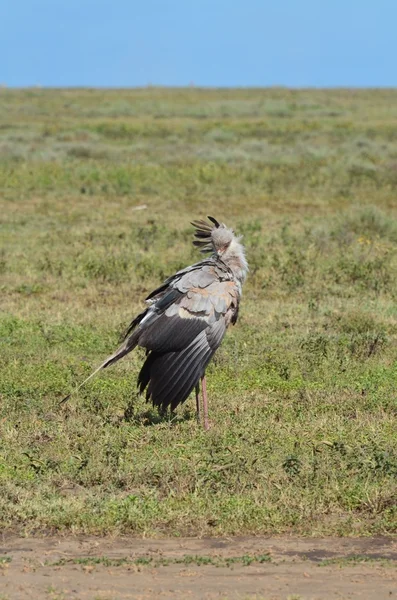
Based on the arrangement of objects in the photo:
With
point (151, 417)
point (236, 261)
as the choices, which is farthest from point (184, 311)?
point (151, 417)

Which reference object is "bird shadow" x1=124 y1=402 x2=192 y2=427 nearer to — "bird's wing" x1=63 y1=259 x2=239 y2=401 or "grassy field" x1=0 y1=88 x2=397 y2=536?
"grassy field" x1=0 y1=88 x2=397 y2=536

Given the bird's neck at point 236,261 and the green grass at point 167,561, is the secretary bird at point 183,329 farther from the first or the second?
Answer: the green grass at point 167,561

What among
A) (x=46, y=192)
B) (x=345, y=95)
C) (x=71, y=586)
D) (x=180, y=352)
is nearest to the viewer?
(x=71, y=586)

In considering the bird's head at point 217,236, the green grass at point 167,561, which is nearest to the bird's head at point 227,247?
the bird's head at point 217,236

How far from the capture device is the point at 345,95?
68312 millimetres

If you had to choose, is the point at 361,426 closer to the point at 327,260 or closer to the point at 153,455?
the point at 153,455

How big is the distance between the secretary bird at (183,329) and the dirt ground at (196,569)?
5.85 feet

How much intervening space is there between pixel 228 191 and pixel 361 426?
13854 mm

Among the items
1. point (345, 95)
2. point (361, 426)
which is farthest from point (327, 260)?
point (345, 95)

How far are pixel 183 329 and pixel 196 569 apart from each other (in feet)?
8.15

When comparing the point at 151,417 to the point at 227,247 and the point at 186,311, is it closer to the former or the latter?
the point at 186,311

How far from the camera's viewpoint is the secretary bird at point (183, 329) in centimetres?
713

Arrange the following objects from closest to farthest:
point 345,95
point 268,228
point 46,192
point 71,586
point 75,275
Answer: point 71,586
point 75,275
point 268,228
point 46,192
point 345,95

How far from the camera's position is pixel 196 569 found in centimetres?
499
